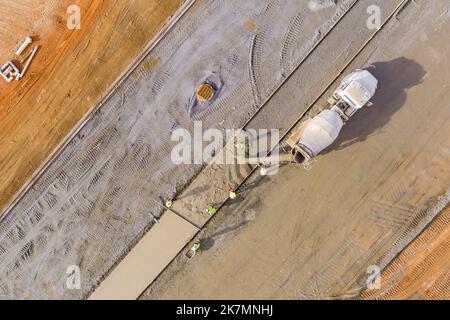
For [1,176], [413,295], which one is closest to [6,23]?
[1,176]

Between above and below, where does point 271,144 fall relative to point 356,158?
below

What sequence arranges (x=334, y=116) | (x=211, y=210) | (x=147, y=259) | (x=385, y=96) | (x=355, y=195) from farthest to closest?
(x=147, y=259) < (x=211, y=210) < (x=355, y=195) < (x=385, y=96) < (x=334, y=116)

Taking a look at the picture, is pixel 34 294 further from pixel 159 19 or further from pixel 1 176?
pixel 159 19

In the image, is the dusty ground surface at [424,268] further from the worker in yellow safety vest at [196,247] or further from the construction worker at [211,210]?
the worker in yellow safety vest at [196,247]

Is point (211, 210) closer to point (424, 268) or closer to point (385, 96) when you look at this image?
point (385, 96)

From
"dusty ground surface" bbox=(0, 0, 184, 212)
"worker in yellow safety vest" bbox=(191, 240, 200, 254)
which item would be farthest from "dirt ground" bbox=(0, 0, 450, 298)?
"dusty ground surface" bbox=(0, 0, 184, 212)

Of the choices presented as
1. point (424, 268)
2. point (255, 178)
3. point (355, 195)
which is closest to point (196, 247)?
point (255, 178)
